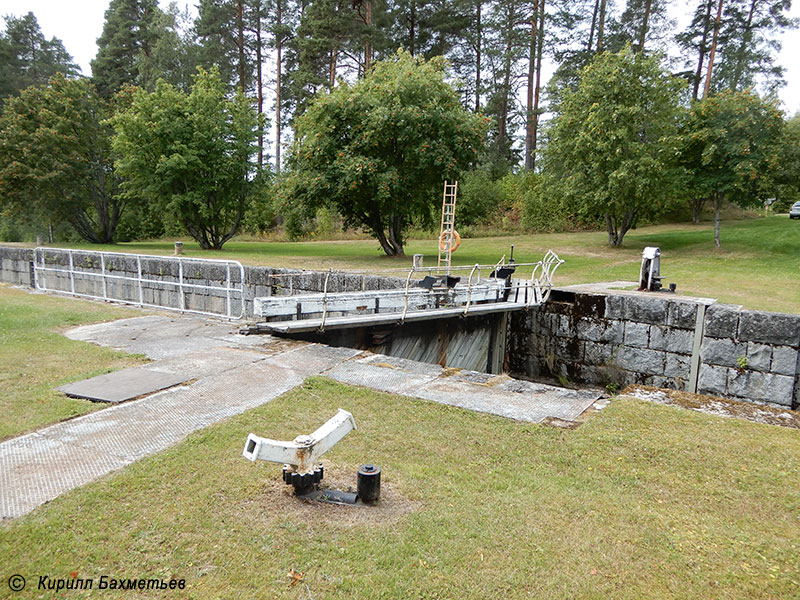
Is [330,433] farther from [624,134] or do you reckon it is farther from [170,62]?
[170,62]

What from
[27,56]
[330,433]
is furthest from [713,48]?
[27,56]

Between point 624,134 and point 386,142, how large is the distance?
350 inches

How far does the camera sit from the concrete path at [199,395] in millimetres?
3555

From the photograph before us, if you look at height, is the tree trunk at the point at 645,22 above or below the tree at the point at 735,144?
above

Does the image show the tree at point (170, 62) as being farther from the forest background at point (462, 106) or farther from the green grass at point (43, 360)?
the green grass at point (43, 360)

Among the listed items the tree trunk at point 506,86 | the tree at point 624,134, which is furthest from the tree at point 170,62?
the tree at point 624,134

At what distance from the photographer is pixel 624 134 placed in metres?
18.9

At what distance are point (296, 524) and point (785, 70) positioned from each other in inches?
1564

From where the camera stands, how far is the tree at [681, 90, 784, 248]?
17.3 meters

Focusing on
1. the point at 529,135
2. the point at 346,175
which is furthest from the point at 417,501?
the point at 529,135

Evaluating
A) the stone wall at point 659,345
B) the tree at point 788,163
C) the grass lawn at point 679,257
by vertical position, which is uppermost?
the tree at point 788,163

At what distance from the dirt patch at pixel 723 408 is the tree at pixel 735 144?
14577mm

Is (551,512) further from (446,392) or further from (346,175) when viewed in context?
(346,175)

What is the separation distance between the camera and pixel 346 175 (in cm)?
1590
